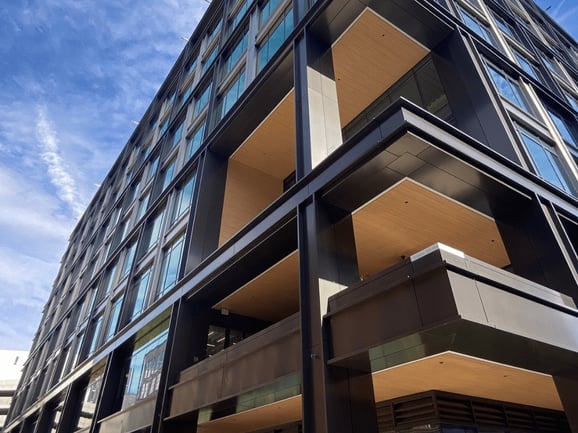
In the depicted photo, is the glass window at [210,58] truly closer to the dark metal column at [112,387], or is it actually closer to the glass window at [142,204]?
the glass window at [142,204]

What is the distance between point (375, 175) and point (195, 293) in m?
8.91

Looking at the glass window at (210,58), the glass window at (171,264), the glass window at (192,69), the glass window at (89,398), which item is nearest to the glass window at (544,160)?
the glass window at (171,264)

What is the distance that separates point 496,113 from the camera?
12.1 meters

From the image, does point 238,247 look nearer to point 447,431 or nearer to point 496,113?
point 447,431

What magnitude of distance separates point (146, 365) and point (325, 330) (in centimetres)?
1262

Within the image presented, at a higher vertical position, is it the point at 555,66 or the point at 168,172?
the point at 555,66

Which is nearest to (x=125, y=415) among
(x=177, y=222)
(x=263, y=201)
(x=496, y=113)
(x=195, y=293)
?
(x=195, y=293)

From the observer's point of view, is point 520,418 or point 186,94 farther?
point 186,94

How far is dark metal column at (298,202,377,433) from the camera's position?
→ 26.2ft

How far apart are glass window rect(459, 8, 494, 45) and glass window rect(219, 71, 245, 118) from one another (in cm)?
1019

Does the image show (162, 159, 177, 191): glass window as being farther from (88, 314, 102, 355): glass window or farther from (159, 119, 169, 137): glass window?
(88, 314, 102, 355): glass window

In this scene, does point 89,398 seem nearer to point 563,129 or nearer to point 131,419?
point 131,419

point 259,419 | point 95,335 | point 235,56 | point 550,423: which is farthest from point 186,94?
point 550,423

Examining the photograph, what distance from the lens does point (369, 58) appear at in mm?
16172
